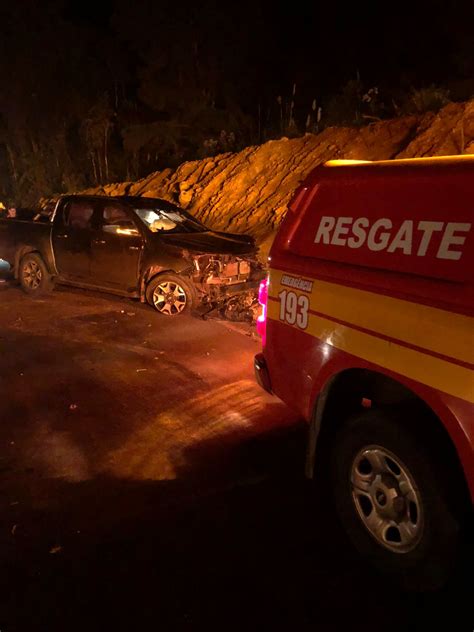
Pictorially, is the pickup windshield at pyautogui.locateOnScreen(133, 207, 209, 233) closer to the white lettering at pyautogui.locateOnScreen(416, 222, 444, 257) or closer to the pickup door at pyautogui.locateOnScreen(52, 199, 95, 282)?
the pickup door at pyautogui.locateOnScreen(52, 199, 95, 282)

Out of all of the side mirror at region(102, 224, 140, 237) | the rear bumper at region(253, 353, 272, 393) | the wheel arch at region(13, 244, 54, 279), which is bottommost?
the rear bumper at region(253, 353, 272, 393)

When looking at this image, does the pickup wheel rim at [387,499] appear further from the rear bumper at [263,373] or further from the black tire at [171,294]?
the black tire at [171,294]

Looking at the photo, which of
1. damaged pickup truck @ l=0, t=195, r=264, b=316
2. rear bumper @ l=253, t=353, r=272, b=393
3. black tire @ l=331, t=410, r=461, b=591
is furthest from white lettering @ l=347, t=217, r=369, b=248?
damaged pickup truck @ l=0, t=195, r=264, b=316

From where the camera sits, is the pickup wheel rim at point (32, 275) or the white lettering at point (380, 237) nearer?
the white lettering at point (380, 237)

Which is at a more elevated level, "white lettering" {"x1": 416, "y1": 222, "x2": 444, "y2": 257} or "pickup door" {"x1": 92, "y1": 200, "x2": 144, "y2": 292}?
"white lettering" {"x1": 416, "y1": 222, "x2": 444, "y2": 257}

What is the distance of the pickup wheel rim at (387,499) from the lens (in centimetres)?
280

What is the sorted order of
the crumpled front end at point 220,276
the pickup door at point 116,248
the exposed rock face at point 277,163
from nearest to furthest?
the crumpled front end at point 220,276 < the pickup door at point 116,248 < the exposed rock face at point 277,163

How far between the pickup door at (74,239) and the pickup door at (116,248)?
0.57 feet

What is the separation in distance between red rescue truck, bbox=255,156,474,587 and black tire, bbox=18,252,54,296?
6.94 m

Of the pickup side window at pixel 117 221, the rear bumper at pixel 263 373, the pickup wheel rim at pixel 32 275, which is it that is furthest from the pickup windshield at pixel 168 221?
the rear bumper at pixel 263 373

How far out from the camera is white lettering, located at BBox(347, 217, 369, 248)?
3096 mm

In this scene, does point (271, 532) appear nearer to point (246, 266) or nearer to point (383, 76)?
point (246, 266)

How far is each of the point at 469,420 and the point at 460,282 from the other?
0.61 m

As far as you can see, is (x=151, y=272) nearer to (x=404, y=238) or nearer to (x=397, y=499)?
(x=404, y=238)
